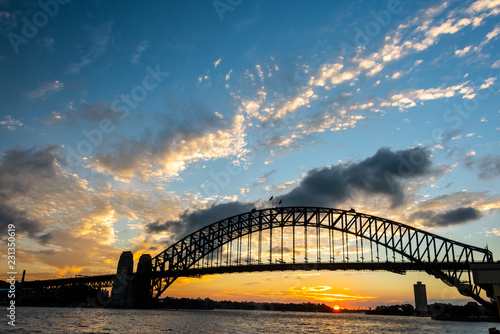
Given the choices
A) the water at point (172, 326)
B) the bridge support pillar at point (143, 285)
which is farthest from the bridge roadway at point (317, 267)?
the water at point (172, 326)

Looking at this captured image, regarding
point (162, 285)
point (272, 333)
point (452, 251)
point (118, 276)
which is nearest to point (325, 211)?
point (452, 251)

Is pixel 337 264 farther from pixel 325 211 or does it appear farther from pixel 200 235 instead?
pixel 200 235

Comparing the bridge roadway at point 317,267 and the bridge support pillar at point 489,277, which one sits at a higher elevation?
the bridge roadway at point 317,267

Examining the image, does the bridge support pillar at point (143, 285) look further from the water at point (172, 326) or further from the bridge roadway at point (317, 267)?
the water at point (172, 326)

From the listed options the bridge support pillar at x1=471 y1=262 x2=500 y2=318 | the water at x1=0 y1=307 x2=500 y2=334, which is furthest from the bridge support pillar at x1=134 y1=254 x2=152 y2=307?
the bridge support pillar at x1=471 y1=262 x2=500 y2=318

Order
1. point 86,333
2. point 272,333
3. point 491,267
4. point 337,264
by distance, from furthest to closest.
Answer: point 337,264 < point 491,267 < point 272,333 < point 86,333

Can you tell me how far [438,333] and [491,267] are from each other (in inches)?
599

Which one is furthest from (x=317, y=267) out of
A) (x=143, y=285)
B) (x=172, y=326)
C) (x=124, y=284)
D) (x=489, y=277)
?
(x=124, y=284)

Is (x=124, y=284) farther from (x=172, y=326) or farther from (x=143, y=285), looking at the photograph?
(x=172, y=326)

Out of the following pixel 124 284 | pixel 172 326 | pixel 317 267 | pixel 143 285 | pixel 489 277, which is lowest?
pixel 172 326

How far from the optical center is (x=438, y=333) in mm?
54906

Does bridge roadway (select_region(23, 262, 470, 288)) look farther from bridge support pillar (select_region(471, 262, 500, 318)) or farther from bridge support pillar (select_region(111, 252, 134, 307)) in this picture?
bridge support pillar (select_region(471, 262, 500, 318))

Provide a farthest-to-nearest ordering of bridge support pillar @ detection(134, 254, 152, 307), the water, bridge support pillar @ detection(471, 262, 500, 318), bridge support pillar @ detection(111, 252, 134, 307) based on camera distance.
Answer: bridge support pillar @ detection(134, 254, 152, 307), bridge support pillar @ detection(111, 252, 134, 307), bridge support pillar @ detection(471, 262, 500, 318), the water

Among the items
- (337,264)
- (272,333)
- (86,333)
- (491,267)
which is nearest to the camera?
(86,333)
